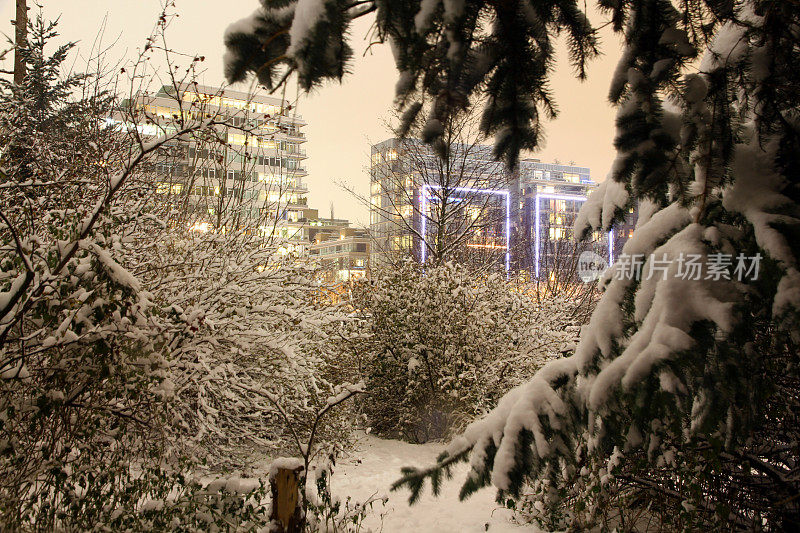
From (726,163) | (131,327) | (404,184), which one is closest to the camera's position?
(726,163)

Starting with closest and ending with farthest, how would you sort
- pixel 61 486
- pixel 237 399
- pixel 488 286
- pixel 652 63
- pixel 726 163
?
pixel 726 163 < pixel 652 63 < pixel 61 486 < pixel 237 399 < pixel 488 286

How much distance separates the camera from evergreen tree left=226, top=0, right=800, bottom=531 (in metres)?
1.57

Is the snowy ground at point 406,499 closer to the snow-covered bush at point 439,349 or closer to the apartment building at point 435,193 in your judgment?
the snow-covered bush at point 439,349

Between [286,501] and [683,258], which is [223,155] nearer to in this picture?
[286,501]

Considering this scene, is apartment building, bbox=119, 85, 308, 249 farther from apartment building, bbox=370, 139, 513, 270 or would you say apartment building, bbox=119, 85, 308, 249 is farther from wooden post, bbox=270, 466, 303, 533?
apartment building, bbox=370, 139, 513, 270

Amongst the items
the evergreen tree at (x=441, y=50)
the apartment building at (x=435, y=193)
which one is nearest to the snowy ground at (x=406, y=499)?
the evergreen tree at (x=441, y=50)

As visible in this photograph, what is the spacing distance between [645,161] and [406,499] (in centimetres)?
476

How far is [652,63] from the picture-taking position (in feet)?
5.99

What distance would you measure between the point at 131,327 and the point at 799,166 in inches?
157

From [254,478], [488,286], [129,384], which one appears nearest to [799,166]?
[129,384]

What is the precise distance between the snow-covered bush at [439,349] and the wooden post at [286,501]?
4384 millimetres

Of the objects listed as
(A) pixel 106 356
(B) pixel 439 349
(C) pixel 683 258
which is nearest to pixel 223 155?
(A) pixel 106 356

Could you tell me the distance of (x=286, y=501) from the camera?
3.44m

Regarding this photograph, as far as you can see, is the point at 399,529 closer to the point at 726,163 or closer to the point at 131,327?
the point at 131,327
